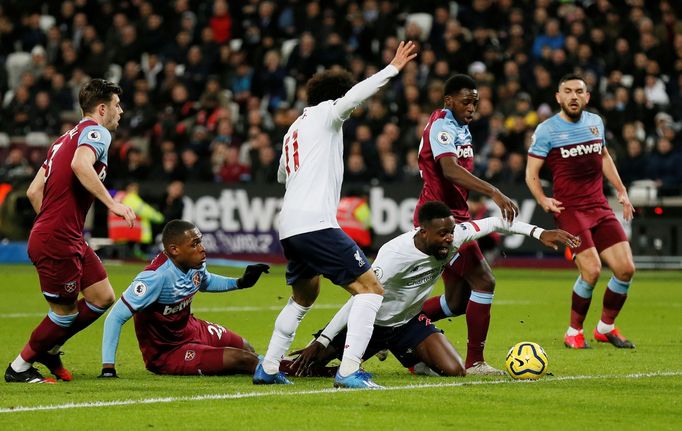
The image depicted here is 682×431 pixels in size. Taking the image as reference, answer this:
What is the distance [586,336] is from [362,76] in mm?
13995

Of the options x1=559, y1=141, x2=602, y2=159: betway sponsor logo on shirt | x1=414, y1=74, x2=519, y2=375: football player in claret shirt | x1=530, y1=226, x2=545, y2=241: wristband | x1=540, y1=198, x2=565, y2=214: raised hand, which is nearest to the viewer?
x1=530, y1=226, x2=545, y2=241: wristband

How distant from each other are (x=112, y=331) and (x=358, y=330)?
73.4 inches

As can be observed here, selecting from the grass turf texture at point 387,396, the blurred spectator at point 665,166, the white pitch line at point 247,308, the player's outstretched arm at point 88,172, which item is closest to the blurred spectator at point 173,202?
the white pitch line at point 247,308

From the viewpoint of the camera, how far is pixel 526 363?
915cm

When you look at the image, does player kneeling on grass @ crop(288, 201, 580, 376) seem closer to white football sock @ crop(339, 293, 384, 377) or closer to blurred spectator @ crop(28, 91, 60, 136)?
white football sock @ crop(339, 293, 384, 377)

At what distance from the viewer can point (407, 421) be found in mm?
7207

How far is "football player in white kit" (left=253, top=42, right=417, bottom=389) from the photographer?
8484mm

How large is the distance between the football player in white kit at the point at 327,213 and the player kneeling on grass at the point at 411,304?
2.08 ft

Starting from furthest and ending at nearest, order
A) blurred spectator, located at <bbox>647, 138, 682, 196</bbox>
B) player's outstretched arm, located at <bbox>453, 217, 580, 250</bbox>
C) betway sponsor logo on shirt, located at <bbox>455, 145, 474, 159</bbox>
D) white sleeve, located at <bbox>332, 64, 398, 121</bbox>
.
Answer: blurred spectator, located at <bbox>647, 138, 682, 196</bbox> → betway sponsor logo on shirt, located at <bbox>455, 145, 474, 159</bbox> → player's outstretched arm, located at <bbox>453, 217, 580, 250</bbox> → white sleeve, located at <bbox>332, 64, 398, 121</bbox>

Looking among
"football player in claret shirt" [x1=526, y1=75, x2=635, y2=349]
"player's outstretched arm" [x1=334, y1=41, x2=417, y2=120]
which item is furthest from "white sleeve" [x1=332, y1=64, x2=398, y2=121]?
"football player in claret shirt" [x1=526, y1=75, x2=635, y2=349]

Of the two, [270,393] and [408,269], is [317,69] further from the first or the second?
[270,393]

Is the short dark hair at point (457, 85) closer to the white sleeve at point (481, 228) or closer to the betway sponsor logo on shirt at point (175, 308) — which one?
the white sleeve at point (481, 228)

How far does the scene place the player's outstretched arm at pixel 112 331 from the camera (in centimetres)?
919

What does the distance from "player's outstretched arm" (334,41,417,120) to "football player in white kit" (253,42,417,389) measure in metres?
0.01
